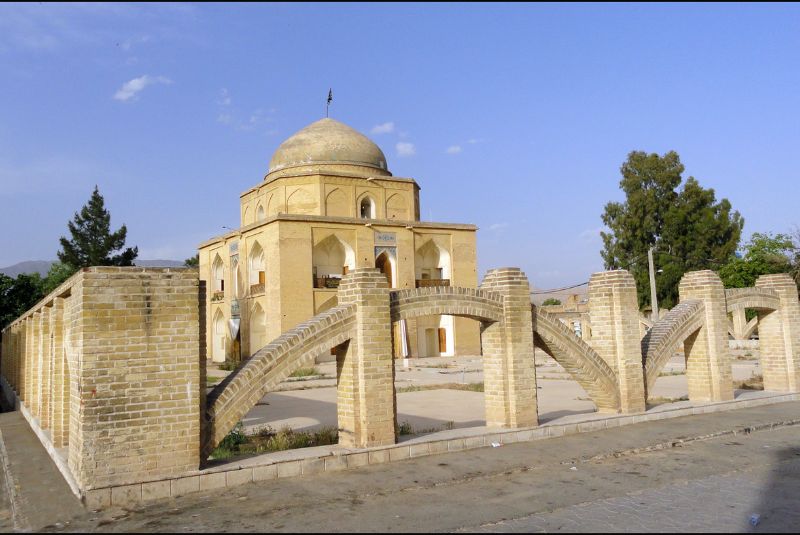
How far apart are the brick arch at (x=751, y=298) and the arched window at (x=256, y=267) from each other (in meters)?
23.4

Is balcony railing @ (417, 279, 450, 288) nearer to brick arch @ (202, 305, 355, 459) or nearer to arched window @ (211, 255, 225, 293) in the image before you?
arched window @ (211, 255, 225, 293)

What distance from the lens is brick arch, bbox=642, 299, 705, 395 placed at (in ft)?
35.7

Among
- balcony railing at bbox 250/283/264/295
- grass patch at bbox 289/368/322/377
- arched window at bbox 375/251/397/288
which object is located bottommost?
grass patch at bbox 289/368/322/377

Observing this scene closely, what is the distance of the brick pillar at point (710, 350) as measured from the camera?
1151 cm

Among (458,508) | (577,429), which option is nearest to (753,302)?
(577,429)

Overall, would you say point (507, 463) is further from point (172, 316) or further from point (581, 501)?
point (172, 316)

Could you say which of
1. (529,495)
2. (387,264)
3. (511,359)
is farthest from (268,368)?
(387,264)

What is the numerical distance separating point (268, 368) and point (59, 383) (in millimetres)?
3940

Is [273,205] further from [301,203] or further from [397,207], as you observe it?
[397,207]

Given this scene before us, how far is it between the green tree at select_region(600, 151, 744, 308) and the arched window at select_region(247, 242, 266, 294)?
905 inches

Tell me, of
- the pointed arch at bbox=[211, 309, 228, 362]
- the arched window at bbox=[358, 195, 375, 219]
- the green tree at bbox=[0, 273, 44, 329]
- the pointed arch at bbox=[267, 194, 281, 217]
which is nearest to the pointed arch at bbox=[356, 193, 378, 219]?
the arched window at bbox=[358, 195, 375, 219]

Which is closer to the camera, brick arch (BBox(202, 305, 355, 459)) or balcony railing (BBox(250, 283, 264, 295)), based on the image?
brick arch (BBox(202, 305, 355, 459))

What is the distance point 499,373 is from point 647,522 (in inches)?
152

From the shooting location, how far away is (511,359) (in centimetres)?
912
